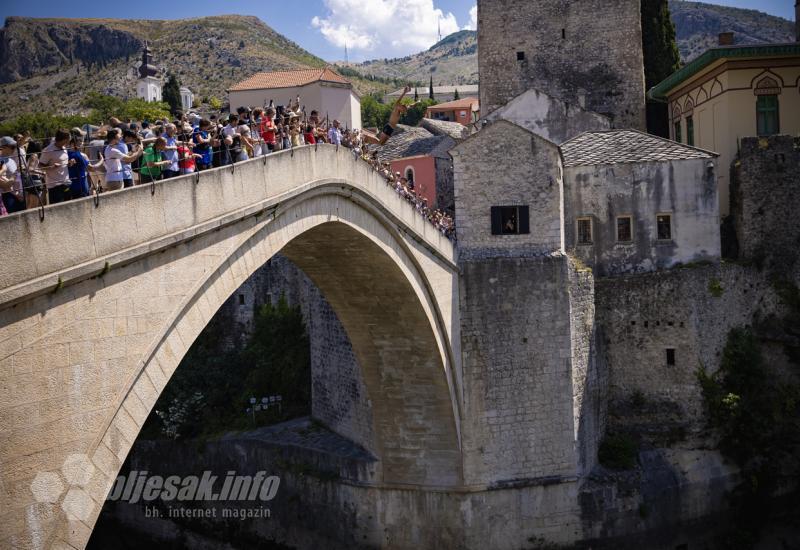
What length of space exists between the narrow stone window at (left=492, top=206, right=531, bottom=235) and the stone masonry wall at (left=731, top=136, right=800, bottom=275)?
6.58 metres

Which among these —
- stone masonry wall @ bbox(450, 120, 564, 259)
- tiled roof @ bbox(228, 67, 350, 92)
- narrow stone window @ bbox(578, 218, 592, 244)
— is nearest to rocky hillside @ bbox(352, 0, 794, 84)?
tiled roof @ bbox(228, 67, 350, 92)

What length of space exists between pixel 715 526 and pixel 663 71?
658 inches

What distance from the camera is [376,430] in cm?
2084

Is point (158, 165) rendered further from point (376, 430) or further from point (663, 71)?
point (663, 71)

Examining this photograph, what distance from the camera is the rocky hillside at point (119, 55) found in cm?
8631

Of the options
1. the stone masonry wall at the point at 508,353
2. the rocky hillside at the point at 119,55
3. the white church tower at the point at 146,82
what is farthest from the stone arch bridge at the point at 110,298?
the rocky hillside at the point at 119,55

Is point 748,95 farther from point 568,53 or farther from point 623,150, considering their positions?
point 568,53

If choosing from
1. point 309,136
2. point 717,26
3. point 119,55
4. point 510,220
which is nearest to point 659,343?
point 510,220

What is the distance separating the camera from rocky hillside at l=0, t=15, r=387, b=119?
283ft

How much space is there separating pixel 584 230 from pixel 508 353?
4.21 m

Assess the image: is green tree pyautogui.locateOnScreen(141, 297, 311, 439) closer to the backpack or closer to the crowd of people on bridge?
the crowd of people on bridge

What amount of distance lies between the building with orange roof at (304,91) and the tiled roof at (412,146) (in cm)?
182

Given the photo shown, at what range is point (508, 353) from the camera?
1975 cm

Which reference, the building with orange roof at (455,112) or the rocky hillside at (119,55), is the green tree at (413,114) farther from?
the rocky hillside at (119,55)
